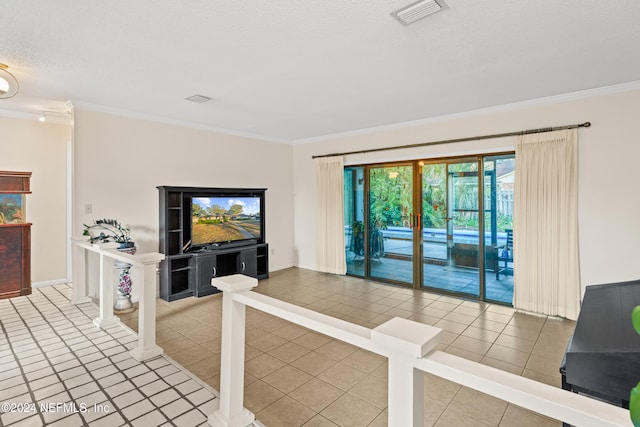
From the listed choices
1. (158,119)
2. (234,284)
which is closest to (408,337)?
(234,284)

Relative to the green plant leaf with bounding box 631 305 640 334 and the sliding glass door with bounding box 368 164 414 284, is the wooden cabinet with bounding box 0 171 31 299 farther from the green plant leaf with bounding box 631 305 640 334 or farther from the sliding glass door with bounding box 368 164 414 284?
the green plant leaf with bounding box 631 305 640 334

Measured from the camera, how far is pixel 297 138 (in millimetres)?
6242

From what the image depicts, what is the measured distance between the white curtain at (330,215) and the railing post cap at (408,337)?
15.0 feet

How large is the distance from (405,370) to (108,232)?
433 cm

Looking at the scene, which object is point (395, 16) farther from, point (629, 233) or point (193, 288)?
point (193, 288)

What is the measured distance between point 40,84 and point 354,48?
320 cm

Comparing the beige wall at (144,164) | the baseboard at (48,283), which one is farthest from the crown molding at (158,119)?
the baseboard at (48,283)

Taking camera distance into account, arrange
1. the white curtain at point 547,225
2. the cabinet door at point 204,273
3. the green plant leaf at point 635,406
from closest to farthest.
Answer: the green plant leaf at point 635,406 < the white curtain at point 547,225 < the cabinet door at point 204,273

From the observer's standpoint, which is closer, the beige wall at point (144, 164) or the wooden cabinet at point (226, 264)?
the beige wall at point (144, 164)

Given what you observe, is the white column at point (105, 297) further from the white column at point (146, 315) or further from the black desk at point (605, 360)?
the black desk at point (605, 360)

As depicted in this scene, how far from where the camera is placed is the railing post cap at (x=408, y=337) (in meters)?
1.02

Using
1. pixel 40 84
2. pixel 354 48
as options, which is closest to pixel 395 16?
pixel 354 48

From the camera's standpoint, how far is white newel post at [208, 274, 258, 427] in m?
1.89

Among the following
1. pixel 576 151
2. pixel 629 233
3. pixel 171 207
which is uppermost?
pixel 576 151
